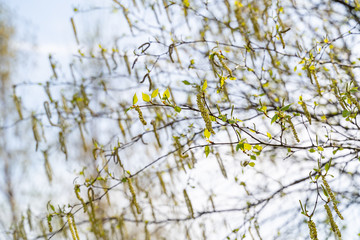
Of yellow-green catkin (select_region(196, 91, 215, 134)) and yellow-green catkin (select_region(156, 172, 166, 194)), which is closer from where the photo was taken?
yellow-green catkin (select_region(196, 91, 215, 134))

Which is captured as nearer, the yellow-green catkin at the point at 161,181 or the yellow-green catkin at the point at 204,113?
the yellow-green catkin at the point at 204,113

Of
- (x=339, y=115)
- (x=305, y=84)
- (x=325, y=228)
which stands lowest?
(x=325, y=228)

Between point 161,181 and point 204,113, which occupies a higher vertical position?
point 161,181

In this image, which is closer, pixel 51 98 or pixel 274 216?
pixel 51 98

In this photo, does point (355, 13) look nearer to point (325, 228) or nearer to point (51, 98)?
point (325, 228)

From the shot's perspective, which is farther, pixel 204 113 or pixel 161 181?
pixel 161 181

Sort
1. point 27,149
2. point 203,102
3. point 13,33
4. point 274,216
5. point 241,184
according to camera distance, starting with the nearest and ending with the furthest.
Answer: point 203,102, point 241,184, point 274,216, point 27,149, point 13,33

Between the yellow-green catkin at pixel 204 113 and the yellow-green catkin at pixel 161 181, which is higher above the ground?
the yellow-green catkin at pixel 161 181

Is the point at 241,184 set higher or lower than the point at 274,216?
higher

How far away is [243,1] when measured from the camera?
3.16m

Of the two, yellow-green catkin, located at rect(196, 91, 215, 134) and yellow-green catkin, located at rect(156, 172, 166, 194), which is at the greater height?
yellow-green catkin, located at rect(156, 172, 166, 194)

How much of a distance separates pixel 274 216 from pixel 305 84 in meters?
1.24

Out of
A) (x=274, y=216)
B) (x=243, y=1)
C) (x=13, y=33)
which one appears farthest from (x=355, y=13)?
(x=13, y=33)

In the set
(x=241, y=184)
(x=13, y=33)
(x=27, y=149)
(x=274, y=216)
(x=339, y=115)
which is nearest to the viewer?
(x=339, y=115)
